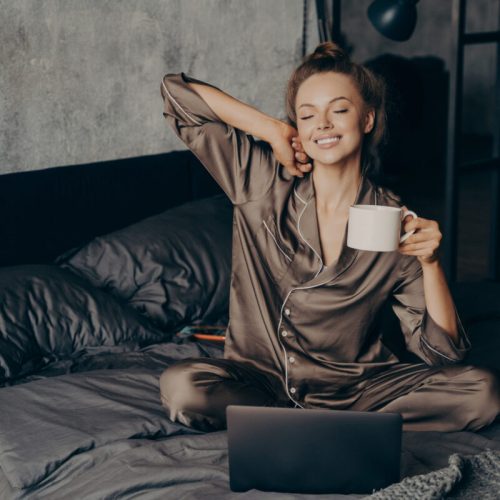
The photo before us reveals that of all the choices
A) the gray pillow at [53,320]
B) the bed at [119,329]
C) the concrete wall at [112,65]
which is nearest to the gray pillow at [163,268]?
the bed at [119,329]

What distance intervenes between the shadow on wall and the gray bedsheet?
4912mm

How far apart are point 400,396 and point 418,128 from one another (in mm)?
5729

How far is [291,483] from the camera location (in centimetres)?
158

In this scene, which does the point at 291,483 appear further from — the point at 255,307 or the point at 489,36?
the point at 489,36

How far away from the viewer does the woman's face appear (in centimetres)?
195

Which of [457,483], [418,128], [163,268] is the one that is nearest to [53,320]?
[163,268]

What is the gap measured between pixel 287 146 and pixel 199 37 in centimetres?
134

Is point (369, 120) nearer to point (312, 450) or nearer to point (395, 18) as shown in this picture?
point (312, 450)

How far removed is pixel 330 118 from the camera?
6.44 ft

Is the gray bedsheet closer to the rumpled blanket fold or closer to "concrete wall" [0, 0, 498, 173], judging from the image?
the rumpled blanket fold

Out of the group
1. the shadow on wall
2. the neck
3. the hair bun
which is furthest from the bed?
the shadow on wall

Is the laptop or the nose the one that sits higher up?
the nose

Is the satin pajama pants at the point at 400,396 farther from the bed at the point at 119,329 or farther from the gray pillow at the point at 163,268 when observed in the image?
the gray pillow at the point at 163,268

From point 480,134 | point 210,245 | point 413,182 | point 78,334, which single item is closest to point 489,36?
point 210,245
